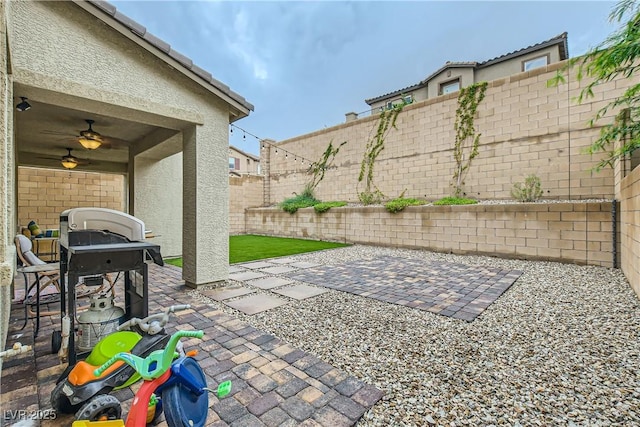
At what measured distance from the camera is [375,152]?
37.1 ft

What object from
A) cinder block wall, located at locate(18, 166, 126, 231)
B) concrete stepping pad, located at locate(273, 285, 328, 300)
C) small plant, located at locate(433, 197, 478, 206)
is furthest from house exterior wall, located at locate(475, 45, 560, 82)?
cinder block wall, located at locate(18, 166, 126, 231)

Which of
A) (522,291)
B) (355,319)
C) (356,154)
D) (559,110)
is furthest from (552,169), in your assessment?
(355,319)

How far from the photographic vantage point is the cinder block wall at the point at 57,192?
28.1 ft

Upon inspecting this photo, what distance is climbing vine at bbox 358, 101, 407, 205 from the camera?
10.8 meters

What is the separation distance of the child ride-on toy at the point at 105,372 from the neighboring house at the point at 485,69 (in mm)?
12165

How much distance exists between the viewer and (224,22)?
1784 cm

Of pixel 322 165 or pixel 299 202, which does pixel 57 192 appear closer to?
pixel 299 202

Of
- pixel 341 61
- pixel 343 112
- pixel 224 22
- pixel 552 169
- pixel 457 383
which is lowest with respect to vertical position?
pixel 457 383

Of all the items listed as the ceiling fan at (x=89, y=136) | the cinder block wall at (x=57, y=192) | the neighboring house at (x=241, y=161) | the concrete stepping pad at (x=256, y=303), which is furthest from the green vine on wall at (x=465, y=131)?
the neighboring house at (x=241, y=161)

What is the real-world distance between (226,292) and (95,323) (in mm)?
2351

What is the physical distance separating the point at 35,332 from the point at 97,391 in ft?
7.15

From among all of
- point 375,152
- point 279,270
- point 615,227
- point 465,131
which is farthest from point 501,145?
point 279,270

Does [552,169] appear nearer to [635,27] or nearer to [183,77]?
[635,27]

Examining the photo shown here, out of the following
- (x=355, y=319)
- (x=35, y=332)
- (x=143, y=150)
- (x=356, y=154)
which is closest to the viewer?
(x=35, y=332)
